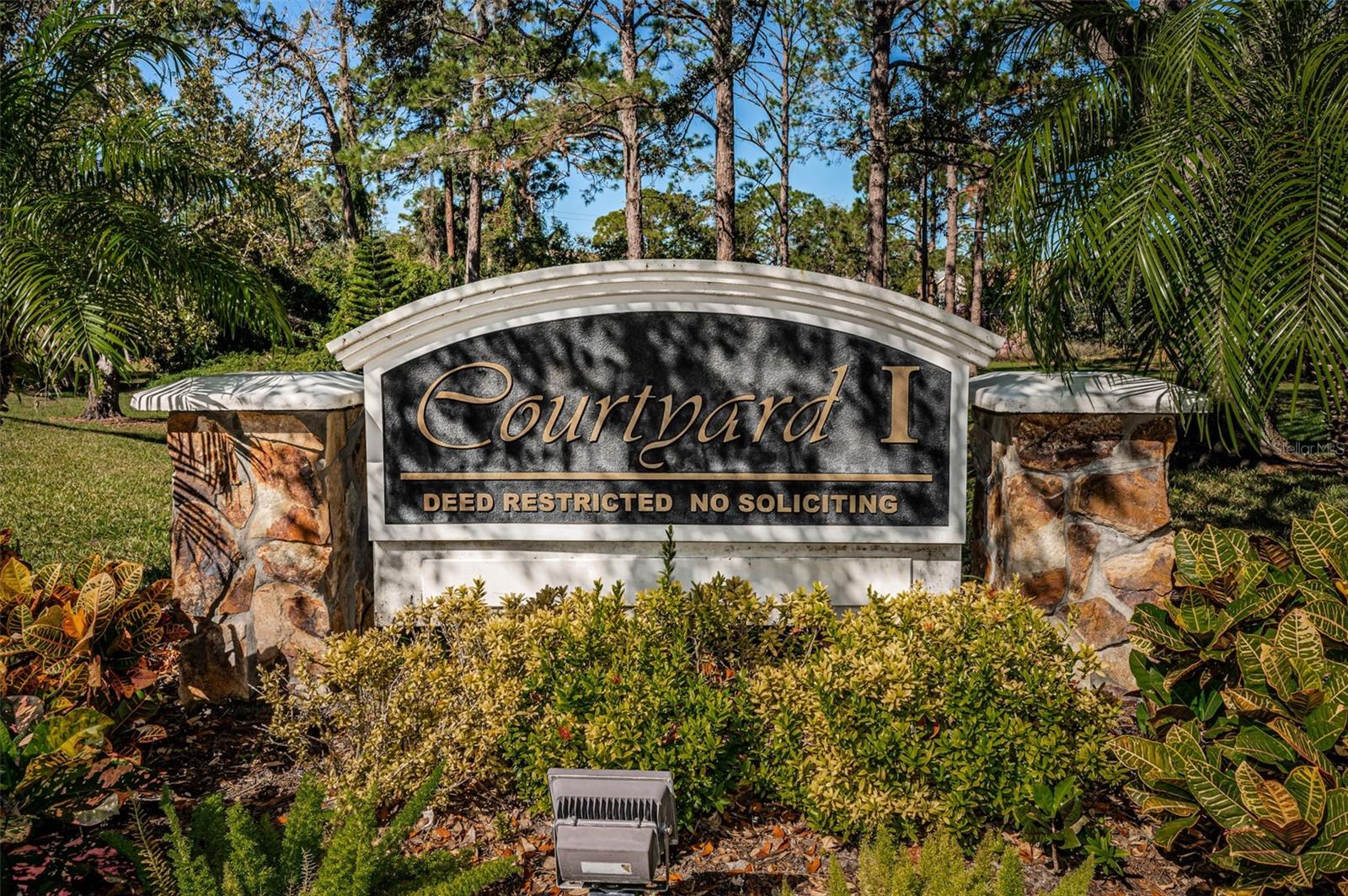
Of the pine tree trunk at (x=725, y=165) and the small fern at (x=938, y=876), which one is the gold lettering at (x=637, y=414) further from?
the pine tree trunk at (x=725, y=165)

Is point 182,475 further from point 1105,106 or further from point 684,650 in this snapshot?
point 1105,106

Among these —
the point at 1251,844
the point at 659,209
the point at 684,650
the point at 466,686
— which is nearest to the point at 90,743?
the point at 466,686

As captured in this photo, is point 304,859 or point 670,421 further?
point 670,421

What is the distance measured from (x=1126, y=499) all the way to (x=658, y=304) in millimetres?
2252

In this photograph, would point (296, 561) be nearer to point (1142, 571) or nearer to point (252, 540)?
point (252, 540)

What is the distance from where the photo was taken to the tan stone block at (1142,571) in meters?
3.89

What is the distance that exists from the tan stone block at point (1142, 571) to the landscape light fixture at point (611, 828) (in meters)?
2.54

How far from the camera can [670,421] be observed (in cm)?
403

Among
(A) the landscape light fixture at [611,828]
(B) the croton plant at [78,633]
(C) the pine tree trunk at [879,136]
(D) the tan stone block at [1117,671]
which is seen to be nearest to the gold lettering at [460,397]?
(B) the croton plant at [78,633]

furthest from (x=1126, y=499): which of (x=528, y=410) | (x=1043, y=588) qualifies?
(x=528, y=410)

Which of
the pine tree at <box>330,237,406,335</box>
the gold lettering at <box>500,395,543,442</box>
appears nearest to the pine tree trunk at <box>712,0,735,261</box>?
the pine tree at <box>330,237,406,335</box>

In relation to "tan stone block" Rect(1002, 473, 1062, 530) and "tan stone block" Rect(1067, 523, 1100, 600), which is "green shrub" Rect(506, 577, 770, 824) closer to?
"tan stone block" Rect(1002, 473, 1062, 530)

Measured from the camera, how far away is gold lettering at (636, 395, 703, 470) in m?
4.01

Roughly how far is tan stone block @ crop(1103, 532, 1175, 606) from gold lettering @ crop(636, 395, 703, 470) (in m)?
1.95
